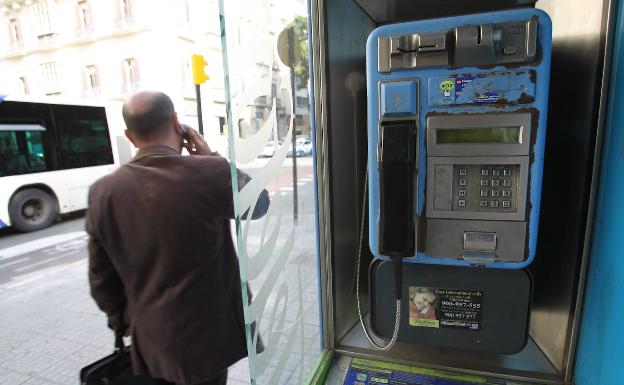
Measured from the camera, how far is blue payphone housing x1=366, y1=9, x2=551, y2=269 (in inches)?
41.5

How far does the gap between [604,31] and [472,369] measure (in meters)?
1.12

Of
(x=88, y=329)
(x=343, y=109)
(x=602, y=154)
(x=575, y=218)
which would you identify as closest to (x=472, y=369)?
(x=575, y=218)

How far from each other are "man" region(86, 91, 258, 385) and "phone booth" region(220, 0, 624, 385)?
253mm

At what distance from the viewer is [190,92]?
15023 millimetres

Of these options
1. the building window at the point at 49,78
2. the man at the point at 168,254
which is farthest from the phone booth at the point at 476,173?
the building window at the point at 49,78

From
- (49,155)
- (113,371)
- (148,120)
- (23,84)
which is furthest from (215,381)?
(23,84)

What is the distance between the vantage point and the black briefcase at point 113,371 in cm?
141

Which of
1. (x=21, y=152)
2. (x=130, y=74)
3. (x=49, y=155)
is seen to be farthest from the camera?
(x=130, y=74)

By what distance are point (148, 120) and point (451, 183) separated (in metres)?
1.01

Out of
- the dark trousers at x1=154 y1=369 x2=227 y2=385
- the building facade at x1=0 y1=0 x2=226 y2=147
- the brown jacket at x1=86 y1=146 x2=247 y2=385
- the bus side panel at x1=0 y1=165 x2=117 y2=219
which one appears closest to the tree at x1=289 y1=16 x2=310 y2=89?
the brown jacket at x1=86 y1=146 x2=247 y2=385

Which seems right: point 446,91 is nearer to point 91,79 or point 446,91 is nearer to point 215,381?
point 215,381

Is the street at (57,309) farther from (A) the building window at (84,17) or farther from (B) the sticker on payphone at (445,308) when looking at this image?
(A) the building window at (84,17)

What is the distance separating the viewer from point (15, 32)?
54.9ft

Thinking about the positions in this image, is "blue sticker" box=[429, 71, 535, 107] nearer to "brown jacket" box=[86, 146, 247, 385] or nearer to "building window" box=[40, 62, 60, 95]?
"brown jacket" box=[86, 146, 247, 385]
